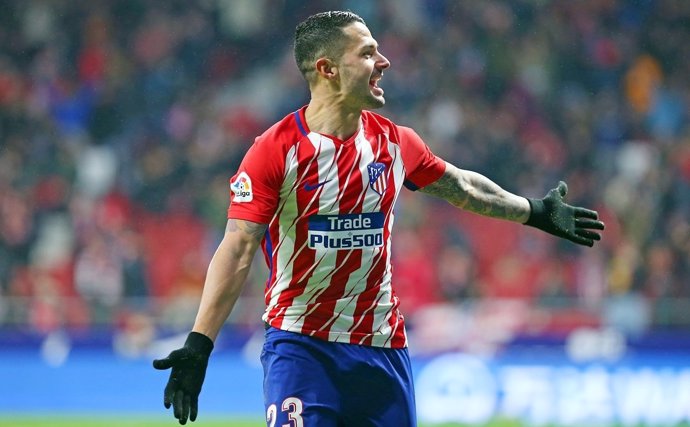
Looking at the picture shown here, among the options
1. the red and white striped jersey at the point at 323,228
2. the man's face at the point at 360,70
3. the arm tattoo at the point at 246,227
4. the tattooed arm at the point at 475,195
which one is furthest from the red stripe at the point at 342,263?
the tattooed arm at the point at 475,195

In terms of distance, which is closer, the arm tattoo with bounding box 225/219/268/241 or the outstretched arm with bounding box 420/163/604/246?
the arm tattoo with bounding box 225/219/268/241

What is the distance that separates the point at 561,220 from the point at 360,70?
1225 millimetres

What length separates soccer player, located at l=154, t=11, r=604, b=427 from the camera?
4590 millimetres

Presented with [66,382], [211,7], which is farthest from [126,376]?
[211,7]

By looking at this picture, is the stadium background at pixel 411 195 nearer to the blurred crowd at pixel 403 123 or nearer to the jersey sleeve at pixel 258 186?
the blurred crowd at pixel 403 123

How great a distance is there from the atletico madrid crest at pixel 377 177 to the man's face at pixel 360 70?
0.24m

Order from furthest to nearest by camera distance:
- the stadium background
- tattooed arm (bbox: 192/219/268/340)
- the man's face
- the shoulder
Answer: the stadium background → the man's face → the shoulder → tattooed arm (bbox: 192/219/268/340)

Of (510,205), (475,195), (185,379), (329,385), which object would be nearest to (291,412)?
(329,385)

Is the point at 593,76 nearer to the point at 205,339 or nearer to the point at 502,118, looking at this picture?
the point at 502,118

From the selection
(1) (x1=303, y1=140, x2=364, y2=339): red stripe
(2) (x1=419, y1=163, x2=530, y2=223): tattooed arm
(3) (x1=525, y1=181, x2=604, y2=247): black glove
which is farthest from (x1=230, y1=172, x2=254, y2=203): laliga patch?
(3) (x1=525, y1=181, x2=604, y2=247): black glove

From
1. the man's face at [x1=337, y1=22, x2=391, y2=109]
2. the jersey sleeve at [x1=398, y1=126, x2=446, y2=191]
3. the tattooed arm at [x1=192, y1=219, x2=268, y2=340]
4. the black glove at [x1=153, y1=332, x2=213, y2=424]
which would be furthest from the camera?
the jersey sleeve at [x1=398, y1=126, x2=446, y2=191]

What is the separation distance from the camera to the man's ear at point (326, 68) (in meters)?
4.81

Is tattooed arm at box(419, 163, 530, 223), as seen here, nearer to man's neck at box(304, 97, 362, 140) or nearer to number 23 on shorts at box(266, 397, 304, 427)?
man's neck at box(304, 97, 362, 140)

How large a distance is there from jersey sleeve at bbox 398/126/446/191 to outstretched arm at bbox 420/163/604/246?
0.15 feet
